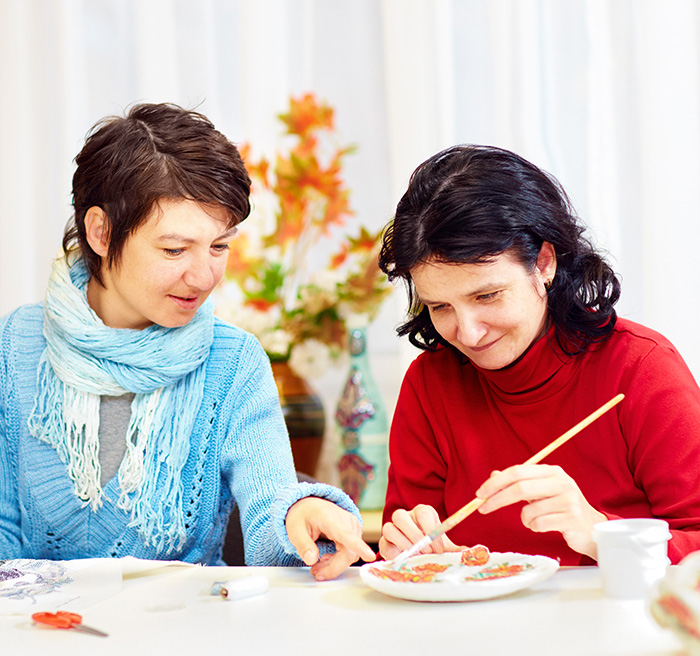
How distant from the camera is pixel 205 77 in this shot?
2623mm

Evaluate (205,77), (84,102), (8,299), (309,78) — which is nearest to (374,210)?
(309,78)

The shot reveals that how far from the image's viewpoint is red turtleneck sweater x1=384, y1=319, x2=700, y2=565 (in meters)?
1.25

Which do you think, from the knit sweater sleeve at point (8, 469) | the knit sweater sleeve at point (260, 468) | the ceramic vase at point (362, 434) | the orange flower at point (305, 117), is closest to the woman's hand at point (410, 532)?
the knit sweater sleeve at point (260, 468)

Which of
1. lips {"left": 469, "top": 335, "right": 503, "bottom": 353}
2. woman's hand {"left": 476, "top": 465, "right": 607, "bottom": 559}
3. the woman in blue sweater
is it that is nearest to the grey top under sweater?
the woman in blue sweater

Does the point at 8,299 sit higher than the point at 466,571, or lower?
higher

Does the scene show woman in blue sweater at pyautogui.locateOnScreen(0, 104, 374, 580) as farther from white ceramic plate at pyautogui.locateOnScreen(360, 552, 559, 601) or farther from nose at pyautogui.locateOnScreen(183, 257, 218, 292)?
white ceramic plate at pyautogui.locateOnScreen(360, 552, 559, 601)

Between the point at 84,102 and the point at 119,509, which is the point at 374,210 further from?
the point at 119,509

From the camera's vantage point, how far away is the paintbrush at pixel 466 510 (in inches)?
40.8

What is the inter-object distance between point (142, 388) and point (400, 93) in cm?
117

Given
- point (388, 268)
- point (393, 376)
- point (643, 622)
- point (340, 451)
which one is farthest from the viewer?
point (393, 376)

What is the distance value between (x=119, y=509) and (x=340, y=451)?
0.83m

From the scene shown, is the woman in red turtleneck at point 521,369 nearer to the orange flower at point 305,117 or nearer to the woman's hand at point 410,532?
the woman's hand at point 410,532

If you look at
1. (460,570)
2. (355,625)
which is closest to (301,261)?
(460,570)

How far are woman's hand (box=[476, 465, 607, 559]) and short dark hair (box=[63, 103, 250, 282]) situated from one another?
2.23 feet
